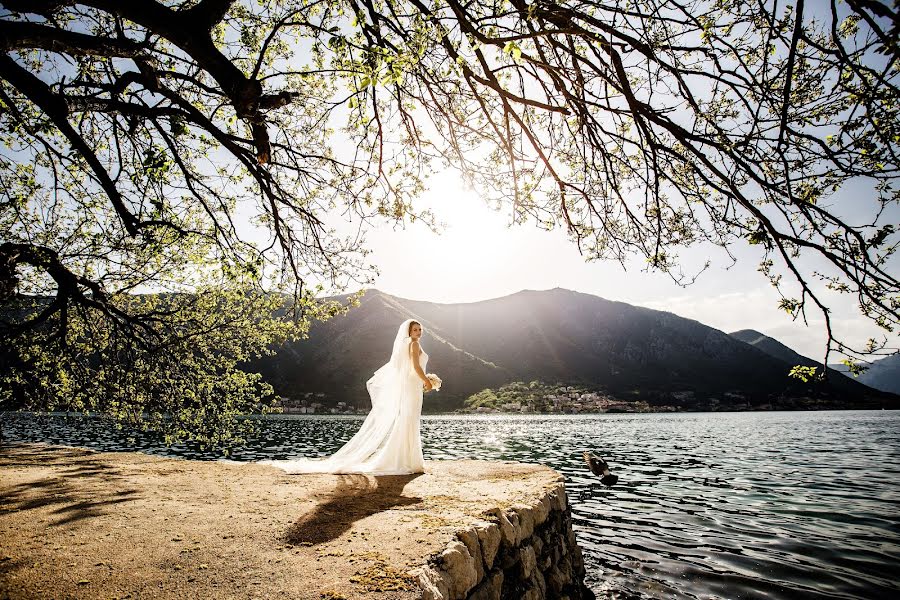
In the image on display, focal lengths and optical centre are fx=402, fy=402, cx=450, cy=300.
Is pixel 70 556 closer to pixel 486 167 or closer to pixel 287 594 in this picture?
pixel 287 594

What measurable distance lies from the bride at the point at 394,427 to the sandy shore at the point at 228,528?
0.59 m

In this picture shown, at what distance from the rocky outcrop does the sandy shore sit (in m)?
0.21

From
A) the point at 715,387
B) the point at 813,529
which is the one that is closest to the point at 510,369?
the point at 715,387

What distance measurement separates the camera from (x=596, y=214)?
655cm

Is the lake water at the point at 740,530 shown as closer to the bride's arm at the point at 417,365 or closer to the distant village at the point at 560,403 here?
A: the bride's arm at the point at 417,365

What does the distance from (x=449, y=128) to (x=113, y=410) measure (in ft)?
43.3

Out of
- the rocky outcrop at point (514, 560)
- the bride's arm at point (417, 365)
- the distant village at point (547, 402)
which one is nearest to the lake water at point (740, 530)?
the rocky outcrop at point (514, 560)

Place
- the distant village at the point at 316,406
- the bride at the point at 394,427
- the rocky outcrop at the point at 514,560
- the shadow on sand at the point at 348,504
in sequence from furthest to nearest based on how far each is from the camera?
the distant village at the point at 316,406
the bride at the point at 394,427
the shadow on sand at the point at 348,504
the rocky outcrop at the point at 514,560

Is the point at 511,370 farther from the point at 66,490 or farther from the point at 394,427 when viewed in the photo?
the point at 66,490

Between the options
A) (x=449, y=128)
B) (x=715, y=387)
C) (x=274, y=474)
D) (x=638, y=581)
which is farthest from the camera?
(x=715, y=387)

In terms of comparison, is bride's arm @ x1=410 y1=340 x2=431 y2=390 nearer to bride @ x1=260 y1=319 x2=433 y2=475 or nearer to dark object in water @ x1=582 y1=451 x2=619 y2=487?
bride @ x1=260 y1=319 x2=433 y2=475

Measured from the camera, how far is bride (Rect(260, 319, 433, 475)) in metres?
9.70

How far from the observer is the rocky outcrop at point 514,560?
4.27 metres

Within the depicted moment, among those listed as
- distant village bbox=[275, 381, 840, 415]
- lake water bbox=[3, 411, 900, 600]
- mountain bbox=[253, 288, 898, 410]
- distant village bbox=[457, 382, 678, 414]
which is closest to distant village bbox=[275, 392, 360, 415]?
distant village bbox=[275, 381, 840, 415]
